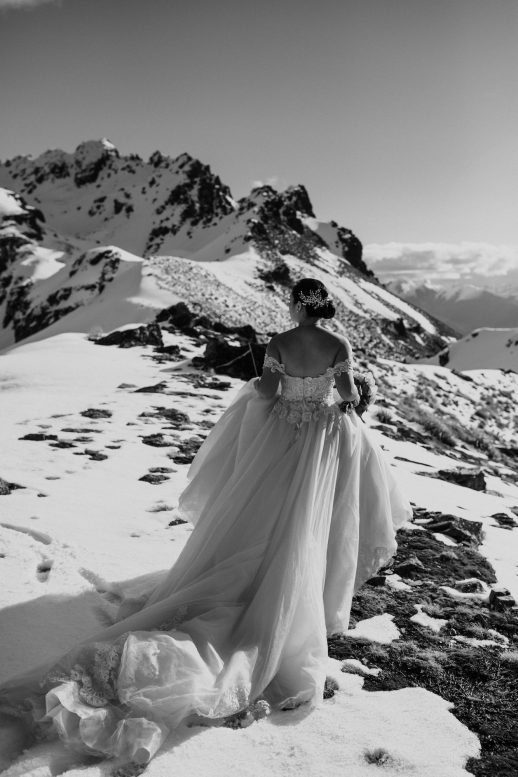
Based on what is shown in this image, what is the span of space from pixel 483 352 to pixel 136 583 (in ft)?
117

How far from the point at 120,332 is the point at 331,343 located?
15.1m

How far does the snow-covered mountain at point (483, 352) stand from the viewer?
3266 centimetres

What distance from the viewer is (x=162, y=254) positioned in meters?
103

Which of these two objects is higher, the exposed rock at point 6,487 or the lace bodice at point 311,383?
the lace bodice at point 311,383

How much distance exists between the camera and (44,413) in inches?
377

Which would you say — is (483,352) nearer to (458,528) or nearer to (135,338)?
(135,338)

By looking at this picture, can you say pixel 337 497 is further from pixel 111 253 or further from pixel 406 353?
pixel 406 353

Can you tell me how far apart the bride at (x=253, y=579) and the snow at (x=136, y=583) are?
16 cm

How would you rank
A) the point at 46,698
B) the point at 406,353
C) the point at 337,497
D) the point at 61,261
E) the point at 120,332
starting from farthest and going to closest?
1. the point at 61,261
2. the point at 406,353
3. the point at 120,332
4. the point at 337,497
5. the point at 46,698

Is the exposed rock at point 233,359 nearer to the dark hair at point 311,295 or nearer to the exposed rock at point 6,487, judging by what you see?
the exposed rock at point 6,487

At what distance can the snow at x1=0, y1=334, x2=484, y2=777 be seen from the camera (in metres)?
2.49

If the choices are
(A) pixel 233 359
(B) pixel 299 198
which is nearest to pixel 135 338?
(A) pixel 233 359

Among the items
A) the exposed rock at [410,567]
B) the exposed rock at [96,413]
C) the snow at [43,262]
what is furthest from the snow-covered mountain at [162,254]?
the exposed rock at [410,567]

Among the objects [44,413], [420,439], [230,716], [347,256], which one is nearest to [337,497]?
[230,716]
